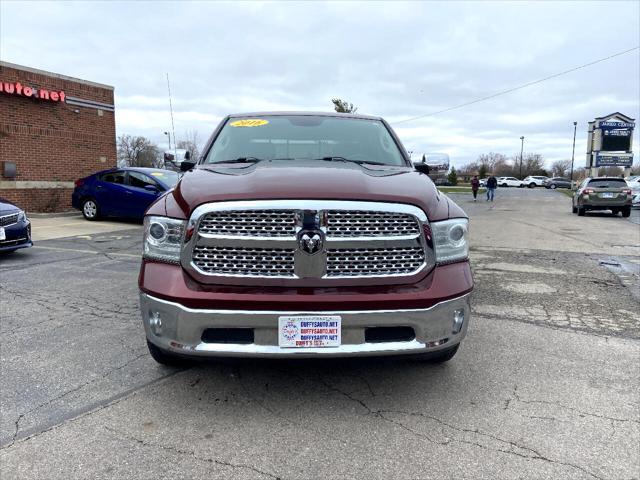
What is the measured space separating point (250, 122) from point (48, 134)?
13.8m

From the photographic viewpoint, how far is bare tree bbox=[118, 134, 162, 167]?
73625 millimetres

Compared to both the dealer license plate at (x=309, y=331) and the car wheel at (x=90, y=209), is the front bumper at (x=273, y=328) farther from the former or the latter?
the car wheel at (x=90, y=209)

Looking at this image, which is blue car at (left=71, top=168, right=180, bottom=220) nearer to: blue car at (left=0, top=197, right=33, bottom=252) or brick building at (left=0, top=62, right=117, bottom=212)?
brick building at (left=0, top=62, right=117, bottom=212)

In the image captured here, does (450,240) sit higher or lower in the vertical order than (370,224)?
lower

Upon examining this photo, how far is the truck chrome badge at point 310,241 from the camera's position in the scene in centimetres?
267

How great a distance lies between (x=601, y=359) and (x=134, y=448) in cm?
342

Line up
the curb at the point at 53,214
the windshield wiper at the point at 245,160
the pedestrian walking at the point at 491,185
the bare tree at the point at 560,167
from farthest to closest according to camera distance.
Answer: the bare tree at the point at 560,167 < the pedestrian walking at the point at 491,185 < the curb at the point at 53,214 < the windshield wiper at the point at 245,160

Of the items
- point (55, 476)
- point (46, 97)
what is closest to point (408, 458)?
point (55, 476)

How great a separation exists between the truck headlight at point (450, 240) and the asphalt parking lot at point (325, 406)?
2.21 feet

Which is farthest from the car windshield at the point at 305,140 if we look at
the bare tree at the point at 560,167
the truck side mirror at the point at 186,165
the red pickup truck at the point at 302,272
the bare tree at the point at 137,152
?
the bare tree at the point at 560,167

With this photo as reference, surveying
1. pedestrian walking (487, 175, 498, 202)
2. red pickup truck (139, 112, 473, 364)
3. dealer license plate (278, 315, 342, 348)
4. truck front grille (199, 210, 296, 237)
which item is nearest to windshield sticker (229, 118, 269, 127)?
red pickup truck (139, 112, 473, 364)

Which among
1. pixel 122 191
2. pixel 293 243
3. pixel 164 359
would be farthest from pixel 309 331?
pixel 122 191

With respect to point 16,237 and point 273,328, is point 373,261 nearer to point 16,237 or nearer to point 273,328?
point 273,328

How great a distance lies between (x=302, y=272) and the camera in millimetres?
2693
